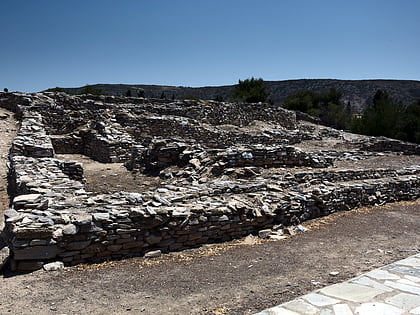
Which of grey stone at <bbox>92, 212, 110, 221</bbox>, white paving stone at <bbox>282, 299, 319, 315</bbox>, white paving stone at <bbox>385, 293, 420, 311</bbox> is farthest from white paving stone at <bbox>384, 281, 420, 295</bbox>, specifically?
grey stone at <bbox>92, 212, 110, 221</bbox>

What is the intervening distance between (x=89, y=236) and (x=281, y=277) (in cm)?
243

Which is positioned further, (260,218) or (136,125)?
(136,125)

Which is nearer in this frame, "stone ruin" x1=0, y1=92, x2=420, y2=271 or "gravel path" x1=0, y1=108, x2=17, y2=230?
"stone ruin" x1=0, y1=92, x2=420, y2=271

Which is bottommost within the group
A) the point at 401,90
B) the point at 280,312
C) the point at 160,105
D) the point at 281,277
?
the point at 281,277

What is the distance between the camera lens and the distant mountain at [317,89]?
6253cm

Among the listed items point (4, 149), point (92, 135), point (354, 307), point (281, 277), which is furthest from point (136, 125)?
point (354, 307)

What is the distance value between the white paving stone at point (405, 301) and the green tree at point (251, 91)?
35143 millimetres

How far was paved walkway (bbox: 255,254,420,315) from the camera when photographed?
115 inches

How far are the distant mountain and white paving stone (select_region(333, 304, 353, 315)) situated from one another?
6005 cm

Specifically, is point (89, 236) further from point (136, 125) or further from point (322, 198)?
point (136, 125)

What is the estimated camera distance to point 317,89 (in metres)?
65.1

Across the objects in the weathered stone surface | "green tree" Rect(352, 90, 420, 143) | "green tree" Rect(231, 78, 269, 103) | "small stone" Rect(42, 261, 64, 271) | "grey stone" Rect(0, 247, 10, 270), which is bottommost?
"small stone" Rect(42, 261, 64, 271)

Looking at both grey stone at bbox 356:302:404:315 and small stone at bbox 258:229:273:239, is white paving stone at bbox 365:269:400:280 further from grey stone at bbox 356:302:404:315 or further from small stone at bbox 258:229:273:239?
small stone at bbox 258:229:273:239

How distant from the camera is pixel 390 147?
17.3 metres
